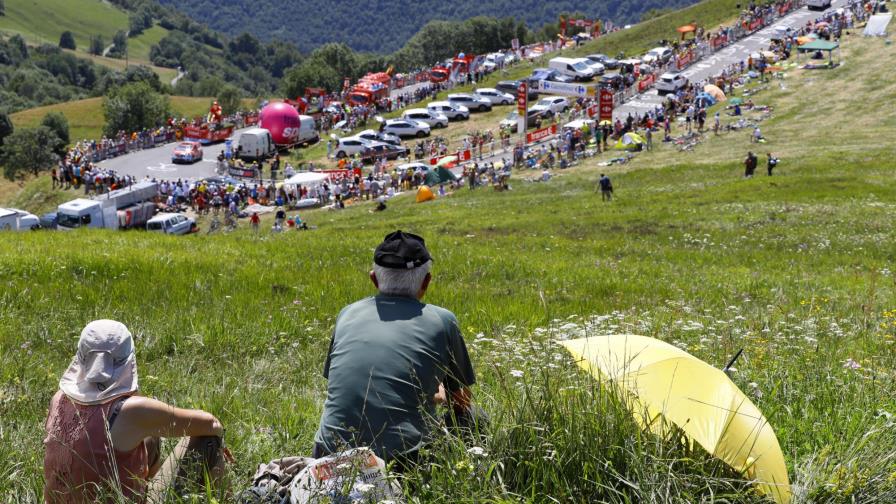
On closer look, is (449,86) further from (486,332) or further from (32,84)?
(32,84)

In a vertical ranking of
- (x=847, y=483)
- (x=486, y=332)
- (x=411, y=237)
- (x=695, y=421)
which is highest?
(x=411, y=237)

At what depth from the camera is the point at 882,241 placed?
19906 mm

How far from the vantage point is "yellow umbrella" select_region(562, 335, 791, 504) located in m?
3.98

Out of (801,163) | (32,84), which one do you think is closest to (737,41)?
(801,163)

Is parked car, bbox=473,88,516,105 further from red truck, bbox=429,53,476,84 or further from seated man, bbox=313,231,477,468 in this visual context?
seated man, bbox=313,231,477,468

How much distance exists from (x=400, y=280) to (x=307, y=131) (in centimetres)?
Answer: 6311

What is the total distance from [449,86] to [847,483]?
80947 mm

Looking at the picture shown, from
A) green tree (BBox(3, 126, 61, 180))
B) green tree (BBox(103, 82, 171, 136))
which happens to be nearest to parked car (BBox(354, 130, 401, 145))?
green tree (BBox(3, 126, 61, 180))

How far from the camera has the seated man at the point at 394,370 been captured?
4.09 metres

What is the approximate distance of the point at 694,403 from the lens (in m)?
4.23

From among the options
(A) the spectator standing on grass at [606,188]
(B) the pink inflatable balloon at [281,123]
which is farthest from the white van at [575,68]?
(A) the spectator standing on grass at [606,188]

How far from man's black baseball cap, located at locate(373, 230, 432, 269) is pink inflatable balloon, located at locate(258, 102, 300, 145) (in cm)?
6074

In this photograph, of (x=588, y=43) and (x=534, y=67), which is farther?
(x=588, y=43)

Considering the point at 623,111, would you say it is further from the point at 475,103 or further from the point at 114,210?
the point at 114,210
